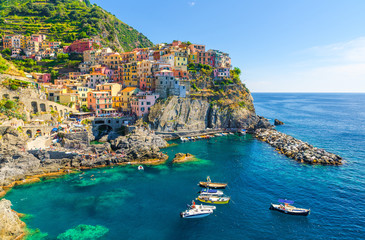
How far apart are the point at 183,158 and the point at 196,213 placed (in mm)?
22137

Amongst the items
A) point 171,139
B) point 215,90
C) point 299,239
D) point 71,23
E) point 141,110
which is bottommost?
point 299,239

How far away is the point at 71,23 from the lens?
123 metres

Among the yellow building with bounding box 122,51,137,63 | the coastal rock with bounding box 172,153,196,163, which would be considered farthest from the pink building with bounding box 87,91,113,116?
the coastal rock with bounding box 172,153,196,163

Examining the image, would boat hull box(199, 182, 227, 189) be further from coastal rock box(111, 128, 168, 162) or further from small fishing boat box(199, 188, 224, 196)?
coastal rock box(111, 128, 168, 162)

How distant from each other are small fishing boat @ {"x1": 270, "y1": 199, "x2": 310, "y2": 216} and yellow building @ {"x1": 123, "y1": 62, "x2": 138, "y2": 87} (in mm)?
63053

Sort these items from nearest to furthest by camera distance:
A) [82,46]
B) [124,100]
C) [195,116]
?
1. [124,100]
2. [195,116]
3. [82,46]

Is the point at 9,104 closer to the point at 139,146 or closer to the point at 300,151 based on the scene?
the point at 139,146

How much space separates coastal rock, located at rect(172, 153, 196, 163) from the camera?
5011 centimetres

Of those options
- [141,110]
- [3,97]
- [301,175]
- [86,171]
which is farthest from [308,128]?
[3,97]

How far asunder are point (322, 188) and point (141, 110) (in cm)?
5107

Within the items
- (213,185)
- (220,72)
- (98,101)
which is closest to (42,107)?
(98,101)

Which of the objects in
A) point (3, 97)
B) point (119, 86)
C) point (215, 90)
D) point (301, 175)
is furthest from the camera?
point (215, 90)

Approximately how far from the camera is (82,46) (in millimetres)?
99625

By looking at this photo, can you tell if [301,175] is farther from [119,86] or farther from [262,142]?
[119,86]
